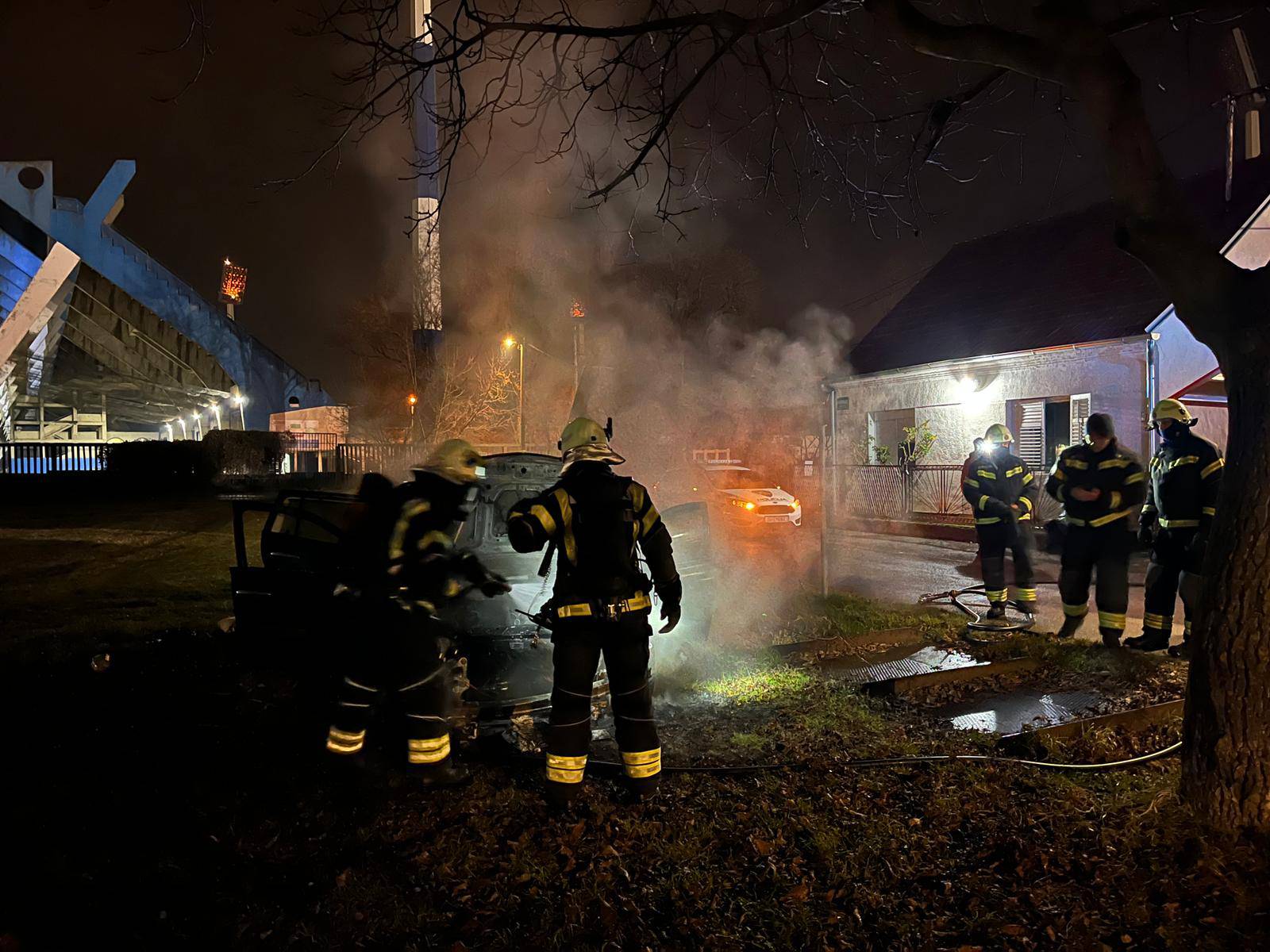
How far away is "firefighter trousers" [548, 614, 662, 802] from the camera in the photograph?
3424 millimetres

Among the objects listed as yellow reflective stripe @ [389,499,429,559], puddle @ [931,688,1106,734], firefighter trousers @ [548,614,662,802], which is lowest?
puddle @ [931,688,1106,734]

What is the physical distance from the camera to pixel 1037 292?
17.9m

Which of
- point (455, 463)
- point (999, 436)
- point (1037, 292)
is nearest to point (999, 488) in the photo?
point (999, 436)

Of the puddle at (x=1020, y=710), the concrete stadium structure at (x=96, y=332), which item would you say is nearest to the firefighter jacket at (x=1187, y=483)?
the puddle at (x=1020, y=710)

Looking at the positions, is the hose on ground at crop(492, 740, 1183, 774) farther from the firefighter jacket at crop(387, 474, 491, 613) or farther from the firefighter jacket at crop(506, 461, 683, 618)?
the firefighter jacket at crop(387, 474, 491, 613)

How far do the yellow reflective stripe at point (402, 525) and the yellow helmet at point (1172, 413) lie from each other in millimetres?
5310

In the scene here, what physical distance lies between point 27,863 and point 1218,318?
494 cm

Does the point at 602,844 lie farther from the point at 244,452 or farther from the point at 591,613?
the point at 244,452

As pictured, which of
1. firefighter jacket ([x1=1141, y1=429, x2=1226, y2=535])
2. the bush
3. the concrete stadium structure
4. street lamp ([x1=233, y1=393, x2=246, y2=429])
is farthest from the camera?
street lamp ([x1=233, y1=393, x2=246, y2=429])

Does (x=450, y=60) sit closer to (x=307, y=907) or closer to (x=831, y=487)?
→ (x=307, y=907)

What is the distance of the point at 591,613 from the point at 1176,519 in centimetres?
465

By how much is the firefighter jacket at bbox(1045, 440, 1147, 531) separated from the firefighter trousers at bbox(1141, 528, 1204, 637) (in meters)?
0.29

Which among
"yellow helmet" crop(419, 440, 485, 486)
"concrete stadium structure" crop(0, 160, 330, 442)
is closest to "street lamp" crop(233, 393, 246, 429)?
"concrete stadium structure" crop(0, 160, 330, 442)

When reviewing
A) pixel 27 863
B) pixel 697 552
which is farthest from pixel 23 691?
pixel 697 552
